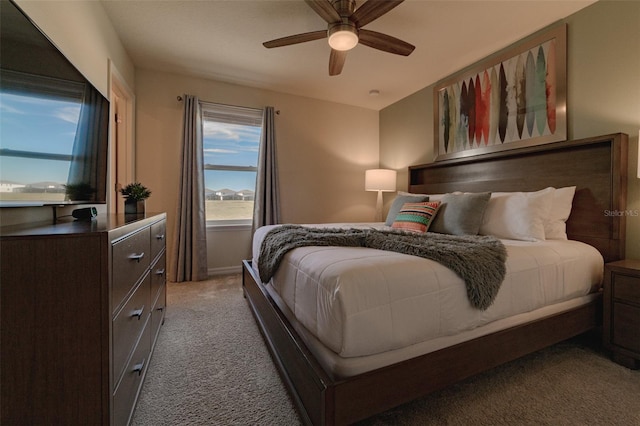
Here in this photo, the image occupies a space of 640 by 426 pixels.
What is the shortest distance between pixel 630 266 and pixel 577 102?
134 cm

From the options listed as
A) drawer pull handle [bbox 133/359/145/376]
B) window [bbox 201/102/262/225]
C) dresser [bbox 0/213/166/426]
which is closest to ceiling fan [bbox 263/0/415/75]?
A: window [bbox 201/102/262/225]

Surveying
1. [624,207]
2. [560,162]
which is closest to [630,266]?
[624,207]

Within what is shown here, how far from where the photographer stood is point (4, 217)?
101 cm

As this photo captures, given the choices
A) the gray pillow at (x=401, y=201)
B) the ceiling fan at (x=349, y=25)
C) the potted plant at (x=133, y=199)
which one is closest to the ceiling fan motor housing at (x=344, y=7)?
the ceiling fan at (x=349, y=25)

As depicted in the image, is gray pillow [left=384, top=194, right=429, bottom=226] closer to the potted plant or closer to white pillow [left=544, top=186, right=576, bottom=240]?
white pillow [left=544, top=186, right=576, bottom=240]

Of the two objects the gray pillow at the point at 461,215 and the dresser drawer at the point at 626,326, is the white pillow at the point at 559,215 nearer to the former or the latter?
the gray pillow at the point at 461,215

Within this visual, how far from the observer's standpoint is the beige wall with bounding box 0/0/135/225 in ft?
4.08

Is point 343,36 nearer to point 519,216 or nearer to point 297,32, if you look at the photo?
point 297,32

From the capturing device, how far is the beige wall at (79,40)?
1.24 meters

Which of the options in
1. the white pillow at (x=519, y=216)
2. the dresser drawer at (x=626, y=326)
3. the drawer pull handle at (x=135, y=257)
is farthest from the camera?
the white pillow at (x=519, y=216)

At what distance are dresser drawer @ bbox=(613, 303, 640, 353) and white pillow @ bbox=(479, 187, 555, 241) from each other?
570 mm

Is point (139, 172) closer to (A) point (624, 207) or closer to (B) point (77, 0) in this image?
(B) point (77, 0)

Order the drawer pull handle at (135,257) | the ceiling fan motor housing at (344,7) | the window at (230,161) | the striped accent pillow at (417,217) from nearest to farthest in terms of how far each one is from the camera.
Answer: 1. the drawer pull handle at (135,257)
2. the ceiling fan motor housing at (344,7)
3. the striped accent pillow at (417,217)
4. the window at (230,161)

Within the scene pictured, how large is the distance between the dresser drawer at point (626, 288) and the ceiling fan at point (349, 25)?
7.07ft
